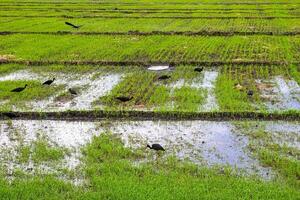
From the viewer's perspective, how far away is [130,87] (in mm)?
9273

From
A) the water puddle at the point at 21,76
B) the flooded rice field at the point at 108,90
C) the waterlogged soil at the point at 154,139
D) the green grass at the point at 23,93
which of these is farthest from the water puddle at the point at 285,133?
the water puddle at the point at 21,76

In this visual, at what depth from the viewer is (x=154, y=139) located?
6691mm

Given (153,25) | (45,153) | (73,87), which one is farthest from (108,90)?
(153,25)

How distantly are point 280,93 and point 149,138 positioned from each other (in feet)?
11.0

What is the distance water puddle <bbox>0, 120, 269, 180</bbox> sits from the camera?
234 inches

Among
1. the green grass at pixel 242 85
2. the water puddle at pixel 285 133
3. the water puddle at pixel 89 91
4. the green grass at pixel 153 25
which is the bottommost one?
the green grass at pixel 153 25

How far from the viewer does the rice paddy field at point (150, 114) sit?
5.27 metres

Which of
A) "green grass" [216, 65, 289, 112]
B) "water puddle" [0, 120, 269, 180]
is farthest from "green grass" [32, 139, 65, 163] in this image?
"green grass" [216, 65, 289, 112]

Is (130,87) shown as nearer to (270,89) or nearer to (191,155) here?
(270,89)

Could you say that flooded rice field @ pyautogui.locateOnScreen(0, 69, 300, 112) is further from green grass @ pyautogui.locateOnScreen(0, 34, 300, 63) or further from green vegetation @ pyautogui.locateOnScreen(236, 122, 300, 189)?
green grass @ pyautogui.locateOnScreen(0, 34, 300, 63)

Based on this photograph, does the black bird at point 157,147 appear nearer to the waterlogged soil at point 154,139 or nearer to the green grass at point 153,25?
the waterlogged soil at point 154,139

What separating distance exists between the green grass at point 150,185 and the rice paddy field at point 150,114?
0.5 inches

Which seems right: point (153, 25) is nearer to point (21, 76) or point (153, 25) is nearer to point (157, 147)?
point (21, 76)

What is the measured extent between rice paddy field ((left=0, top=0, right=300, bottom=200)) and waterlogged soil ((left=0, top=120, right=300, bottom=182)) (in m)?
0.02
